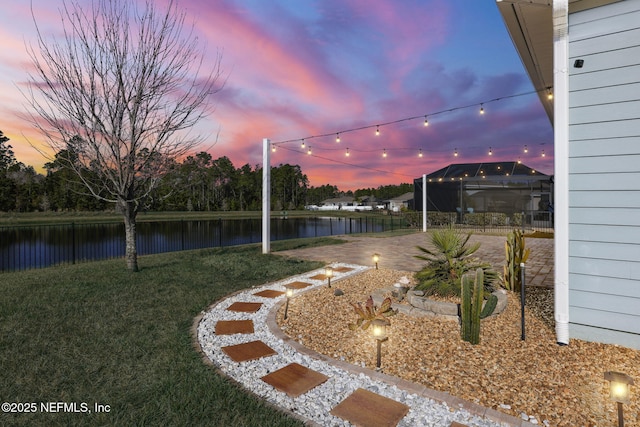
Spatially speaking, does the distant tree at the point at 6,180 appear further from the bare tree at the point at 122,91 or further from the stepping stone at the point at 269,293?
the stepping stone at the point at 269,293

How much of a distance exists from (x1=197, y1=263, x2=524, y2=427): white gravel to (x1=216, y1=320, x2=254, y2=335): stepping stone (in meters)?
0.07

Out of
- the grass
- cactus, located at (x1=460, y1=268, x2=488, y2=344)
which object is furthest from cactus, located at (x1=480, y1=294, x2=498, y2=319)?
the grass

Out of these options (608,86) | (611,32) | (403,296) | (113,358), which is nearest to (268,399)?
(113,358)

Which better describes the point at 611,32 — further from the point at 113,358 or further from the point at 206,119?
the point at 206,119

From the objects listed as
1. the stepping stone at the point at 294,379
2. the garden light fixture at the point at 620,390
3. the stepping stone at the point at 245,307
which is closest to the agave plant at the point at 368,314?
the stepping stone at the point at 294,379

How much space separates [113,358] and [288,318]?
188 cm

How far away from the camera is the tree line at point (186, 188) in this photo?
357 inches

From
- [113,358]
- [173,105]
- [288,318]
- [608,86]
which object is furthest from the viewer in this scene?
[173,105]

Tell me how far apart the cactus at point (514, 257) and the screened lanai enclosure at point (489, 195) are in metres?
13.6

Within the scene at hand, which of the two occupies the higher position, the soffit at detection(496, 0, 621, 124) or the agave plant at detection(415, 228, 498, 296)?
the soffit at detection(496, 0, 621, 124)

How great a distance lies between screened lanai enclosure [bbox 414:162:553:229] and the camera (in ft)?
57.7

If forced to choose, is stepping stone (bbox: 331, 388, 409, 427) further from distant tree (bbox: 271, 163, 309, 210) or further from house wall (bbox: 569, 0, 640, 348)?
distant tree (bbox: 271, 163, 309, 210)

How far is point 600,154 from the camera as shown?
3.04m

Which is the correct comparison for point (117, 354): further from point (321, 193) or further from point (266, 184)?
point (321, 193)
